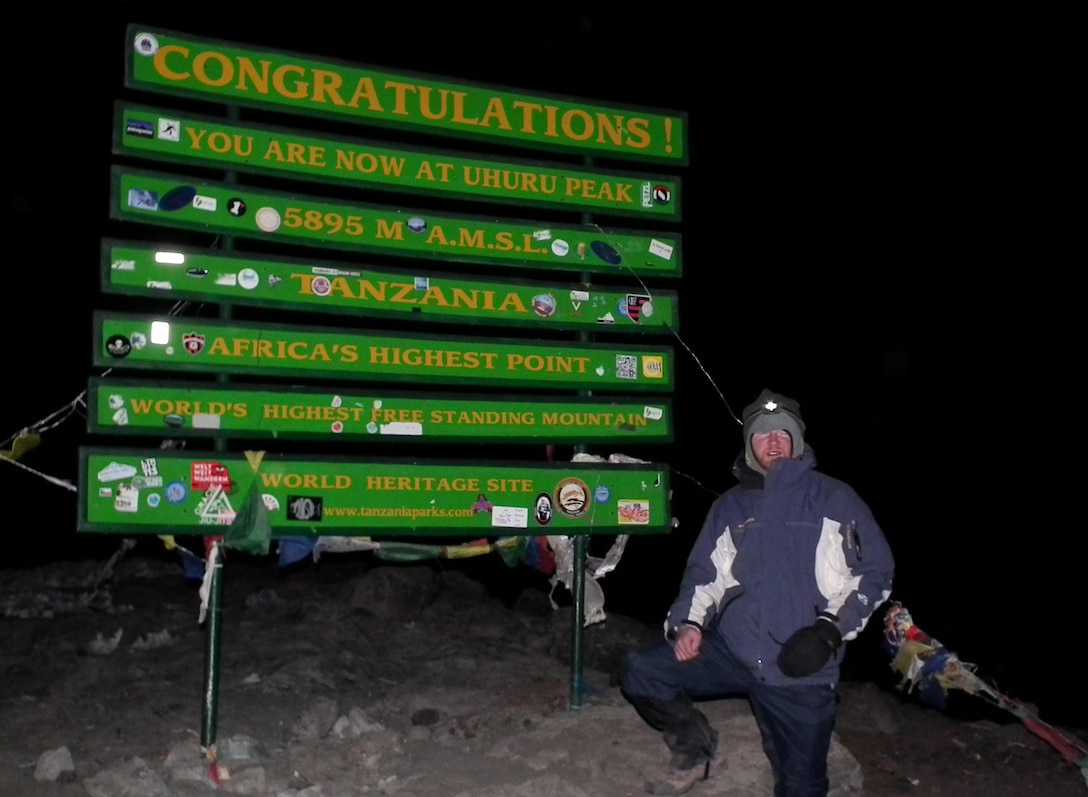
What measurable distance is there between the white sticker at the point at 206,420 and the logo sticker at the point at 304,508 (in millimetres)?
577

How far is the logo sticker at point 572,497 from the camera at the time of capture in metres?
6.12

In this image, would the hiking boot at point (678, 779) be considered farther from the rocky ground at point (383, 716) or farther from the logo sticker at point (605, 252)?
the logo sticker at point (605, 252)

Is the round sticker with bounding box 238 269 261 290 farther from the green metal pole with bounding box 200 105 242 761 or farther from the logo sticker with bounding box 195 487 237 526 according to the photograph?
the logo sticker with bounding box 195 487 237 526

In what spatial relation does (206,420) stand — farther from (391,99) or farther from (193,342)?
(391,99)

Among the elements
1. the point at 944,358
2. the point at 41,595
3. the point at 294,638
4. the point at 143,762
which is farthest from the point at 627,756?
the point at 944,358

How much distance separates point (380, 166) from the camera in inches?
232

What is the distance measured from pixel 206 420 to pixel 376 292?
1.26 m

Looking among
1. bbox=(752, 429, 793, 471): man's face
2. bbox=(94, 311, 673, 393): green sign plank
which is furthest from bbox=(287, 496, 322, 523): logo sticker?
bbox=(752, 429, 793, 471): man's face

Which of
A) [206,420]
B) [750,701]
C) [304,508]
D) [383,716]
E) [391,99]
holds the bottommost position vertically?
[383,716]

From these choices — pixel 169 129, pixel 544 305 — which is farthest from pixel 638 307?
pixel 169 129

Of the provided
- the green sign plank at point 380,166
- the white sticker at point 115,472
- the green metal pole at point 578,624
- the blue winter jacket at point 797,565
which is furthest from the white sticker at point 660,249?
the white sticker at point 115,472

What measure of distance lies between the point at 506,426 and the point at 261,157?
2183 millimetres

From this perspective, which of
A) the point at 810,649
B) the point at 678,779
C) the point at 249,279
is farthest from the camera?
the point at 249,279

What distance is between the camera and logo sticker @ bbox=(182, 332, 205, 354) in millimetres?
5305
